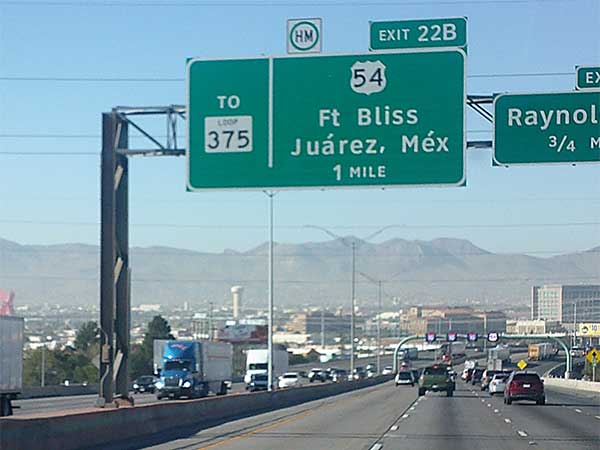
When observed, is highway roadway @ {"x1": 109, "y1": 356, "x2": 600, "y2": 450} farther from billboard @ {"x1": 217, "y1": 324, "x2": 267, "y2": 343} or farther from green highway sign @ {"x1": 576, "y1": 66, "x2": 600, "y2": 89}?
billboard @ {"x1": 217, "y1": 324, "x2": 267, "y2": 343}

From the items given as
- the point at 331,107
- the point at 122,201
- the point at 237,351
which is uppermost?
the point at 331,107

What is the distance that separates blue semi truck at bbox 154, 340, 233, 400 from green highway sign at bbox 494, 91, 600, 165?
121 feet

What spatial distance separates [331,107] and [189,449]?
8086 mm

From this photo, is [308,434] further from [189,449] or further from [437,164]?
[437,164]

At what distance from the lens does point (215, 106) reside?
25.5 metres

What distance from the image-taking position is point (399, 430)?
107 feet

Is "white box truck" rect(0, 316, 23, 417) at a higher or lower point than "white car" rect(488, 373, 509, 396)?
higher

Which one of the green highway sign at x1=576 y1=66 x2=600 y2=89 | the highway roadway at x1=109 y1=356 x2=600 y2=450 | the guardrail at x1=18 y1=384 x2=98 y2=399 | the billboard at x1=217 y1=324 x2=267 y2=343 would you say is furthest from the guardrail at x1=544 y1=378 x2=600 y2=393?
the billboard at x1=217 y1=324 x2=267 y2=343

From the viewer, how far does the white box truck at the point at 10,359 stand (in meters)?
38.3

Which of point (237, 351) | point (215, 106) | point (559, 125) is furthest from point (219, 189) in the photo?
point (237, 351)

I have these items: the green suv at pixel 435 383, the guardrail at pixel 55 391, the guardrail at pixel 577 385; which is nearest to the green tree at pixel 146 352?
the guardrail at pixel 55 391

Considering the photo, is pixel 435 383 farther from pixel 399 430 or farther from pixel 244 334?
pixel 244 334

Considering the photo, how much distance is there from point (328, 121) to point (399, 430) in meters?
11.3

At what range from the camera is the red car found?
53.0 metres
